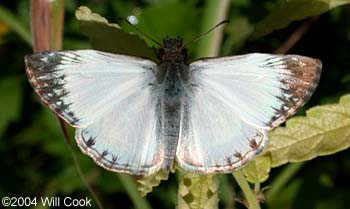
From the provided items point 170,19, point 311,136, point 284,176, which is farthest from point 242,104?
point 170,19

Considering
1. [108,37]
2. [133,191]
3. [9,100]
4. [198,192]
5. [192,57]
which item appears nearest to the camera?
[198,192]

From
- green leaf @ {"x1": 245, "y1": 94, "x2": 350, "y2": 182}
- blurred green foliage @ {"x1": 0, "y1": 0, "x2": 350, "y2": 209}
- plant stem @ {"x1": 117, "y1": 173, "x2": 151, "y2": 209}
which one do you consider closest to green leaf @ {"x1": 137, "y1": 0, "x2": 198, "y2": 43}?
blurred green foliage @ {"x1": 0, "y1": 0, "x2": 350, "y2": 209}

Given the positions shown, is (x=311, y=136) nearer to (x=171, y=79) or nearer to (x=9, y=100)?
(x=171, y=79)

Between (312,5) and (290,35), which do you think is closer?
(312,5)

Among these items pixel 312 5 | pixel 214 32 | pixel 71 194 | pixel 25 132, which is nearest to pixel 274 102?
pixel 312 5

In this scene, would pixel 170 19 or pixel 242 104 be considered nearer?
pixel 242 104

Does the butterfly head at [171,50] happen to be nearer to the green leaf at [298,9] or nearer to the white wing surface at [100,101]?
the white wing surface at [100,101]

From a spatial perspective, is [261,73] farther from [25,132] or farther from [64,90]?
[25,132]
